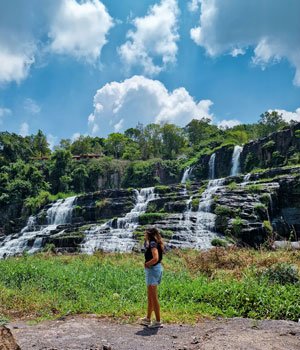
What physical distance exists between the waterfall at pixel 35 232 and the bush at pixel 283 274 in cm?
2087

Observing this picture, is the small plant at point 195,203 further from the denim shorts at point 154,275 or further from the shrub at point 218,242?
the denim shorts at point 154,275

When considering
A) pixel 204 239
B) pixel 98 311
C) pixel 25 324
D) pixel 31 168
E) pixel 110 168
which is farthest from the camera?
pixel 110 168

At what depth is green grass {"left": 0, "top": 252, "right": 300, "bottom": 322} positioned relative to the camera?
24.3 feet

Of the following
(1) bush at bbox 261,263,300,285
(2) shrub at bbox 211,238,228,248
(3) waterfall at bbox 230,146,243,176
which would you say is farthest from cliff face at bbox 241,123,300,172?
(1) bush at bbox 261,263,300,285

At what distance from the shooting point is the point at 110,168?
54.8 meters

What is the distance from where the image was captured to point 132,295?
28.7 feet

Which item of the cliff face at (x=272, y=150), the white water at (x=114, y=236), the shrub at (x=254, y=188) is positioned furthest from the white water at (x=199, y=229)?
the cliff face at (x=272, y=150)

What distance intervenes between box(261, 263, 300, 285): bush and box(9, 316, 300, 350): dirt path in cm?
240

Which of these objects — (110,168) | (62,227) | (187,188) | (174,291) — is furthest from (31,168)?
(174,291)

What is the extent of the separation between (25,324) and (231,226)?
715 inches

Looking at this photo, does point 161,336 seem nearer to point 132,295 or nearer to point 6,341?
point 6,341

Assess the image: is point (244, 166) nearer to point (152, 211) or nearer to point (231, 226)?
point (152, 211)

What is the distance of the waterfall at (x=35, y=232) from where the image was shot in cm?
2811

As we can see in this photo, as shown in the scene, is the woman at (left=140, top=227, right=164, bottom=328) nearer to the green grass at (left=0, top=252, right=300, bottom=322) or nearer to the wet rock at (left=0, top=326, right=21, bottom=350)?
the green grass at (left=0, top=252, right=300, bottom=322)
